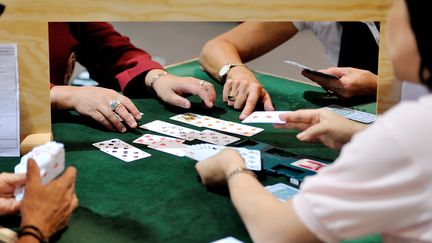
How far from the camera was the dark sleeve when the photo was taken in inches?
112

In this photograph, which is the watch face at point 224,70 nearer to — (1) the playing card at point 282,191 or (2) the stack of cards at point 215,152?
(2) the stack of cards at point 215,152

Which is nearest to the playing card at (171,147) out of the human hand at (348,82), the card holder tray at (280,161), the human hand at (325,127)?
the card holder tray at (280,161)

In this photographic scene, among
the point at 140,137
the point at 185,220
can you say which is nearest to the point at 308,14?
the point at 140,137

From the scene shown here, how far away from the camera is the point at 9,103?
199cm

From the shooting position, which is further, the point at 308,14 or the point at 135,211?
the point at 308,14

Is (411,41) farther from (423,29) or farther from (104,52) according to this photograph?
(104,52)

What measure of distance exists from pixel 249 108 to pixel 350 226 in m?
1.24

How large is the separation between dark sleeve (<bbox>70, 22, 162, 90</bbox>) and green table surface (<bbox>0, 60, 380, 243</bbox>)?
470mm

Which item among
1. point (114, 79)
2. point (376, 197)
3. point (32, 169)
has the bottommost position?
point (114, 79)

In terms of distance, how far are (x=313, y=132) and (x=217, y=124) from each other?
0.51 metres

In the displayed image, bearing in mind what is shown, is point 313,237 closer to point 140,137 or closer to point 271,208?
point 271,208

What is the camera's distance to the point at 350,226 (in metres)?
1.17

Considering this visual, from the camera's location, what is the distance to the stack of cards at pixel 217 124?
2.21 m

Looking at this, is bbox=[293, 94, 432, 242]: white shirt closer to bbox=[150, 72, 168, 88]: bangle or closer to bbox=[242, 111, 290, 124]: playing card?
bbox=[242, 111, 290, 124]: playing card
